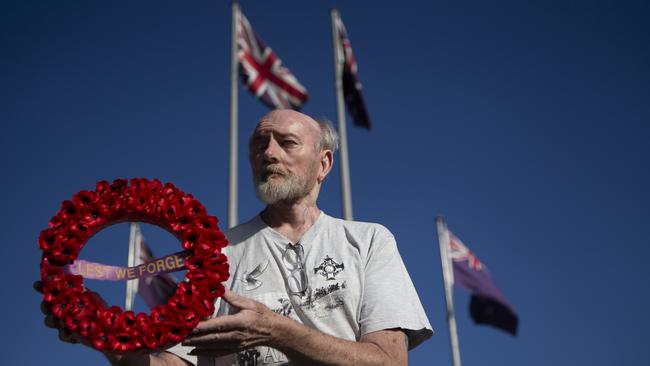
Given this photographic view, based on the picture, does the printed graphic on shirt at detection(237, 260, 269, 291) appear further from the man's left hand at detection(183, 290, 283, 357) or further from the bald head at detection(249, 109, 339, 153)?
the bald head at detection(249, 109, 339, 153)

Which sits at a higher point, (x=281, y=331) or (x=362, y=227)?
(x=362, y=227)

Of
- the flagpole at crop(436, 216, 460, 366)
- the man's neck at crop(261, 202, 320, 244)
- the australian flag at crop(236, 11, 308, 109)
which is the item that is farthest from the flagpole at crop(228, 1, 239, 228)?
the man's neck at crop(261, 202, 320, 244)

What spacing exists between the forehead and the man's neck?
420mm

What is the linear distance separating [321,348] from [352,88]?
13300 mm

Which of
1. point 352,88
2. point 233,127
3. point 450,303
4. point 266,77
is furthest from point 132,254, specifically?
point 450,303

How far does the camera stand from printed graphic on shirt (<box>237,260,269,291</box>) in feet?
10.8

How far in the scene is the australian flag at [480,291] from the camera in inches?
657

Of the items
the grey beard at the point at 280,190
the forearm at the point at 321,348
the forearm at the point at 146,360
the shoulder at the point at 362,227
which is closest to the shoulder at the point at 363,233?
the shoulder at the point at 362,227

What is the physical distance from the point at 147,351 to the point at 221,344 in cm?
29

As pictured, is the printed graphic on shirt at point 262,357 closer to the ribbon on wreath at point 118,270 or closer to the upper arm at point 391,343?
the upper arm at point 391,343

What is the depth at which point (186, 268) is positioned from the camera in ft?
9.12

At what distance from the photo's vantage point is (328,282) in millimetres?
3223

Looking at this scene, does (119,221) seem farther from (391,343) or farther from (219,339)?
(391,343)

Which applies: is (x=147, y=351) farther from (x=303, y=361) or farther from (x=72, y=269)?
(x=303, y=361)
